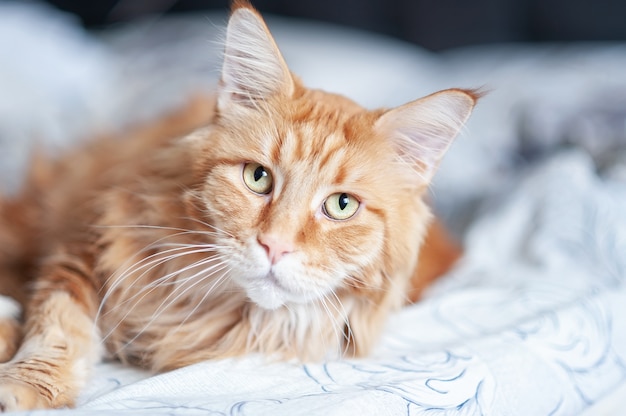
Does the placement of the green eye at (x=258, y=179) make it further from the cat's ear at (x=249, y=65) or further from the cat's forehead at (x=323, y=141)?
the cat's ear at (x=249, y=65)

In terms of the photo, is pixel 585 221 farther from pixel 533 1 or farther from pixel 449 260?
pixel 533 1

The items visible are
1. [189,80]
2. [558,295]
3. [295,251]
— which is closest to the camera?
[295,251]

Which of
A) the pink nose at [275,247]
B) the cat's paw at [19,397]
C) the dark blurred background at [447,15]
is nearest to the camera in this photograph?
the cat's paw at [19,397]

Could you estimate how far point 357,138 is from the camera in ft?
4.13

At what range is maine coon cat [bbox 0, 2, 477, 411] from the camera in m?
1.16

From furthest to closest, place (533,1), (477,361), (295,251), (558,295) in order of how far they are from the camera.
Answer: (533,1) → (558,295) → (477,361) → (295,251)

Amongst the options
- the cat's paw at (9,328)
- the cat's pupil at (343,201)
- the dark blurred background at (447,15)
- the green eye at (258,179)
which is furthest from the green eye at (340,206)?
the dark blurred background at (447,15)

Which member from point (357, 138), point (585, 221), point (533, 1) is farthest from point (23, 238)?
point (533, 1)

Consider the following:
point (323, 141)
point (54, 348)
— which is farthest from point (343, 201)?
point (54, 348)

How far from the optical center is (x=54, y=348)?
117 cm

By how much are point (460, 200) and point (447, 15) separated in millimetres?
1517

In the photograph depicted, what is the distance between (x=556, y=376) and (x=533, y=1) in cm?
Result: 243

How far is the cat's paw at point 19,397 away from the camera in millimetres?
973

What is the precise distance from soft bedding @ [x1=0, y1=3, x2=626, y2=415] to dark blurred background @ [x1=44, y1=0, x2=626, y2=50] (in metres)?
0.17
